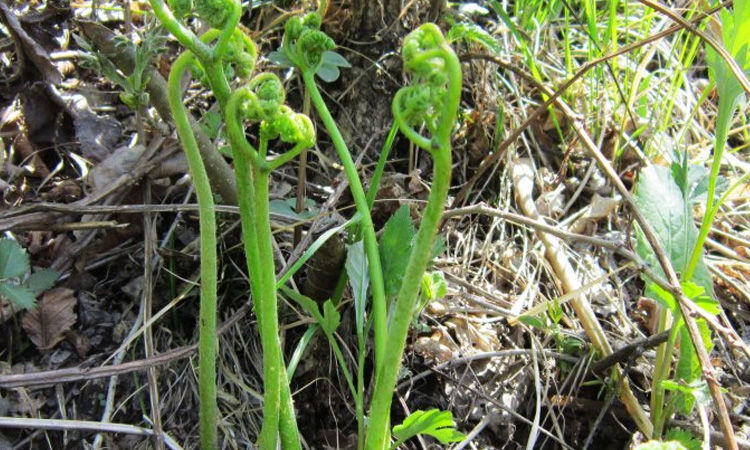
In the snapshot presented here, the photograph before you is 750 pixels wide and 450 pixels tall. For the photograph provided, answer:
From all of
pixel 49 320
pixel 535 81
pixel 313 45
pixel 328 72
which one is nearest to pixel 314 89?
pixel 313 45

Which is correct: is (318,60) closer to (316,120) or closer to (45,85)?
(316,120)

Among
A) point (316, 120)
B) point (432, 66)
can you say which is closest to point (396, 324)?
point (432, 66)

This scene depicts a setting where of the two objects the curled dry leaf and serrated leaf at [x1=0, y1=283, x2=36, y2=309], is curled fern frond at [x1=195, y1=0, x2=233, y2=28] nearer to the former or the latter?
serrated leaf at [x1=0, y1=283, x2=36, y2=309]

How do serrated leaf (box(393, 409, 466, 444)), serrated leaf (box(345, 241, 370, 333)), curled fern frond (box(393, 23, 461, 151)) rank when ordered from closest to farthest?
curled fern frond (box(393, 23, 461, 151)) → serrated leaf (box(393, 409, 466, 444)) → serrated leaf (box(345, 241, 370, 333))

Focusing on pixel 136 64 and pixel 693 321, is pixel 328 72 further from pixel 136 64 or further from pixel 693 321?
pixel 693 321

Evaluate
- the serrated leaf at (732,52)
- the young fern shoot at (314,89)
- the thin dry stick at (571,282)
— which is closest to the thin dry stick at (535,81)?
the serrated leaf at (732,52)

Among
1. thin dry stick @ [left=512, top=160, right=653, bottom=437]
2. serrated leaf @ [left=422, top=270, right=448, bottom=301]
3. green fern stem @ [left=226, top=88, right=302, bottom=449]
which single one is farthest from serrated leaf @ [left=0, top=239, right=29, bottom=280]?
thin dry stick @ [left=512, top=160, right=653, bottom=437]
